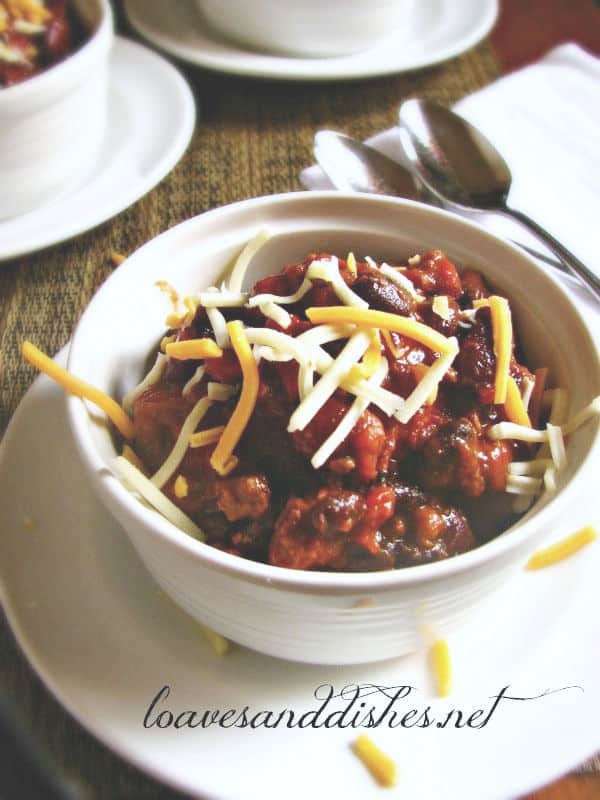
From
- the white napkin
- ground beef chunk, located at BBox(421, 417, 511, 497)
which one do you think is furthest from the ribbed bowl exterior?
the white napkin

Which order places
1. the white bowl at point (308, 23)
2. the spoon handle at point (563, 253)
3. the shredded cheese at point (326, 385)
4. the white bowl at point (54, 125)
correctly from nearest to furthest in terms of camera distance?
the shredded cheese at point (326, 385), the spoon handle at point (563, 253), the white bowl at point (54, 125), the white bowl at point (308, 23)

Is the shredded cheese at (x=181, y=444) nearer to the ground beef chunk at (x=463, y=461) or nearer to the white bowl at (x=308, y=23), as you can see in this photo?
the ground beef chunk at (x=463, y=461)

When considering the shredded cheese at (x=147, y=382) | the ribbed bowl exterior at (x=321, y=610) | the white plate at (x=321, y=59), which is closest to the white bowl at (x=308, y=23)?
the white plate at (x=321, y=59)

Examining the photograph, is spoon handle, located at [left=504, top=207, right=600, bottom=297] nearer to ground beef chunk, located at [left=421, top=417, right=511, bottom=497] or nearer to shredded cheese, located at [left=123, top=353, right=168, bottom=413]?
ground beef chunk, located at [left=421, top=417, right=511, bottom=497]

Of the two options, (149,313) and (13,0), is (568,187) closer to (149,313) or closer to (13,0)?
(149,313)

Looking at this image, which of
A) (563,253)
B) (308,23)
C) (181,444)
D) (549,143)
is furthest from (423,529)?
(308,23)

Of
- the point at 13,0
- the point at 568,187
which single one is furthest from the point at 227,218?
the point at 13,0
